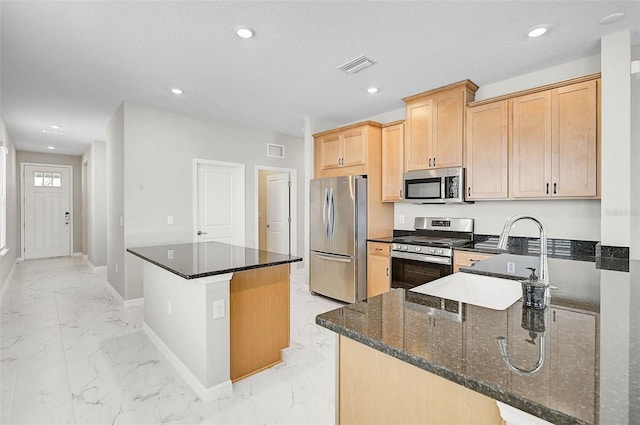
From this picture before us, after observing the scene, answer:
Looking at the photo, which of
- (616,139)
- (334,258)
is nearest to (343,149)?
(334,258)

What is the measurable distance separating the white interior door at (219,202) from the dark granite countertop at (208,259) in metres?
1.59

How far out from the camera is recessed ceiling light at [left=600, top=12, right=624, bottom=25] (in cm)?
219

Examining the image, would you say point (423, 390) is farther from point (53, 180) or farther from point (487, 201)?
point (53, 180)

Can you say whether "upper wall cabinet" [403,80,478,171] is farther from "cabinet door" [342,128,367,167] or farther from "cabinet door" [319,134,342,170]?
"cabinet door" [319,134,342,170]

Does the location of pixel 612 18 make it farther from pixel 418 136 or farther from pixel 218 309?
pixel 218 309

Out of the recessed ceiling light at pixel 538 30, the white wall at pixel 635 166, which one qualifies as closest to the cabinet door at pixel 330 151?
the recessed ceiling light at pixel 538 30

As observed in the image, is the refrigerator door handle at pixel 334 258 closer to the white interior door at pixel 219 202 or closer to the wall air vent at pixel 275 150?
the white interior door at pixel 219 202

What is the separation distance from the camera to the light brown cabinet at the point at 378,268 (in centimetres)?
385

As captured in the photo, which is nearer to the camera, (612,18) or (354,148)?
(612,18)

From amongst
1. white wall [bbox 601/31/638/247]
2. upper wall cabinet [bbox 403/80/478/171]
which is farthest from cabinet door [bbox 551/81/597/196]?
upper wall cabinet [bbox 403/80/478/171]

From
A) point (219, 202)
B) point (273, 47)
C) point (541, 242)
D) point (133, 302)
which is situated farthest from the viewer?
point (219, 202)

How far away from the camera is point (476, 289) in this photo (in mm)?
1836

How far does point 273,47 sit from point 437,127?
6.56 feet

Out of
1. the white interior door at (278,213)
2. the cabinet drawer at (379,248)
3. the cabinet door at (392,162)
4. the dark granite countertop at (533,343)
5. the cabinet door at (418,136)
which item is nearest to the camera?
the dark granite countertop at (533,343)
